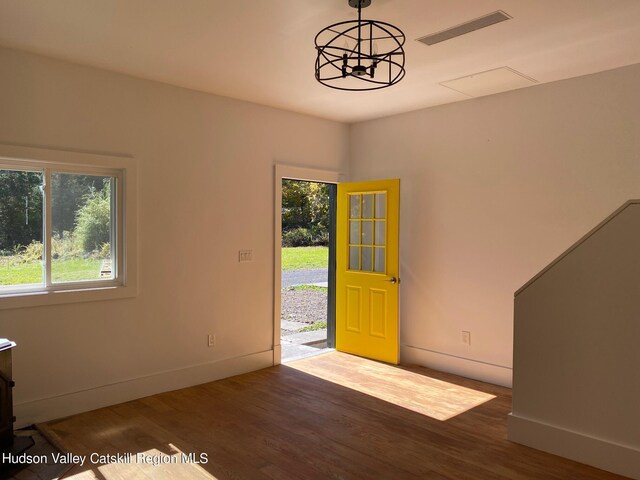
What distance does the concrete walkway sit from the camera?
36.0 feet

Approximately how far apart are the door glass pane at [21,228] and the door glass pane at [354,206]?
311 centimetres

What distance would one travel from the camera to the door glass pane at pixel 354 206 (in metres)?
5.47

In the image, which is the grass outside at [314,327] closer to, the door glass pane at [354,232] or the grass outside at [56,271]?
the door glass pane at [354,232]

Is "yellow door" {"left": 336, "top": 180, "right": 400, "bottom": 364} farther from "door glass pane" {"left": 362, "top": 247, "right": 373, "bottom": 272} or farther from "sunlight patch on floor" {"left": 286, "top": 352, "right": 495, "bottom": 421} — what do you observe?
"sunlight patch on floor" {"left": 286, "top": 352, "right": 495, "bottom": 421}

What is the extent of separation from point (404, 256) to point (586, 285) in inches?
93.9

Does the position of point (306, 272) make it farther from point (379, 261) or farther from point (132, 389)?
point (132, 389)

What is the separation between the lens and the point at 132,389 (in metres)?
3.98

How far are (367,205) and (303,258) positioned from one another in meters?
A: 7.33

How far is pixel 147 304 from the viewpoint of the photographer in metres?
4.07

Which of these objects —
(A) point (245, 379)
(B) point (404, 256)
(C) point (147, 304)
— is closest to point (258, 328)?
(A) point (245, 379)

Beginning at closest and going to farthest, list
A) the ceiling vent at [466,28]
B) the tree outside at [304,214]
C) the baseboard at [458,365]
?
1. the ceiling vent at [466,28]
2. the baseboard at [458,365]
3. the tree outside at [304,214]

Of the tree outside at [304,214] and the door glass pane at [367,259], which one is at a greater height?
the tree outside at [304,214]

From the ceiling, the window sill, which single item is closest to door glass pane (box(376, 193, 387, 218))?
the ceiling

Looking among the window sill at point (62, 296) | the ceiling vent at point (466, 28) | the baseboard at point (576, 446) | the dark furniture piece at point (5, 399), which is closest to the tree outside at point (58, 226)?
the window sill at point (62, 296)
